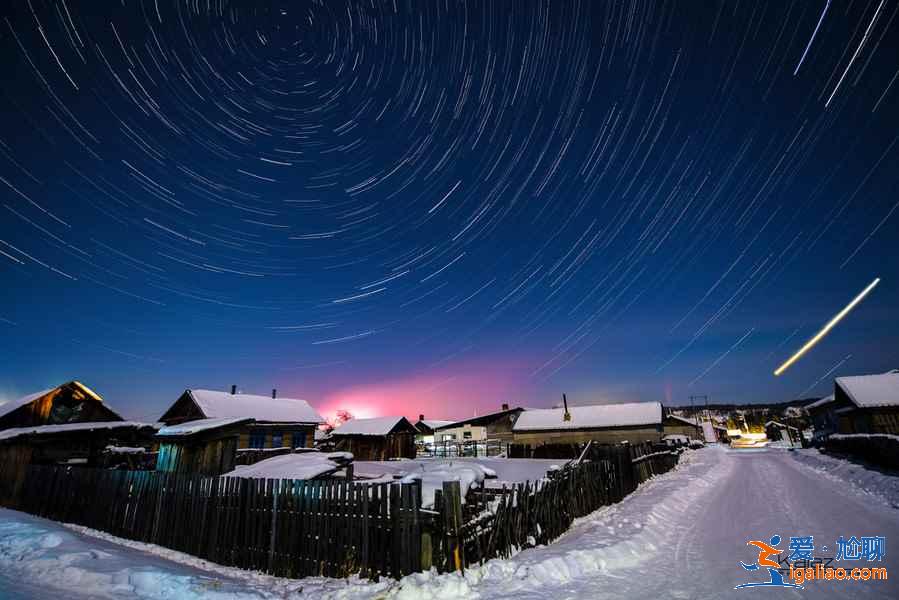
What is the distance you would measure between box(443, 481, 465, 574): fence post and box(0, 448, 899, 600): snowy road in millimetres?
338

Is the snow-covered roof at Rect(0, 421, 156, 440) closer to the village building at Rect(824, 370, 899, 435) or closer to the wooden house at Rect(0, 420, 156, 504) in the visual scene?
the wooden house at Rect(0, 420, 156, 504)

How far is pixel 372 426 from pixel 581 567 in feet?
145

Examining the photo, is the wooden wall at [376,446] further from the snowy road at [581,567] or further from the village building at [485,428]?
the snowy road at [581,567]

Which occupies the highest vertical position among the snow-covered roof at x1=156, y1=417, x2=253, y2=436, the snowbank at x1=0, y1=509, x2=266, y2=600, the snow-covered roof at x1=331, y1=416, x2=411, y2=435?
the snow-covered roof at x1=331, y1=416, x2=411, y2=435

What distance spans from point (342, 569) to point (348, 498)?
4.06 ft

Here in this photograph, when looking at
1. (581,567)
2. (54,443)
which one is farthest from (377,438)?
(581,567)

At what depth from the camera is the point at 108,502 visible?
12.8 meters

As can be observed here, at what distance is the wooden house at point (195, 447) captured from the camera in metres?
22.4

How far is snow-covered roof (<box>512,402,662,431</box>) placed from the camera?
169ft

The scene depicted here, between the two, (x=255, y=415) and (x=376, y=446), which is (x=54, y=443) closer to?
(x=255, y=415)

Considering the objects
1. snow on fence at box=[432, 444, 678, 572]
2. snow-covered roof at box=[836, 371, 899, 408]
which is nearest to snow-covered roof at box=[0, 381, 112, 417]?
snow on fence at box=[432, 444, 678, 572]

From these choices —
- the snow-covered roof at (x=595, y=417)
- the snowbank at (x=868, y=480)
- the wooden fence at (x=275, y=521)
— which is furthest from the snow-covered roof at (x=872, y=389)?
the wooden fence at (x=275, y=521)

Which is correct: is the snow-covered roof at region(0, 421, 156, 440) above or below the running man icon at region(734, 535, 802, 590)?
above

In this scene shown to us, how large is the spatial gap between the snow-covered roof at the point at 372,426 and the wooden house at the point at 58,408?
22.2 metres
